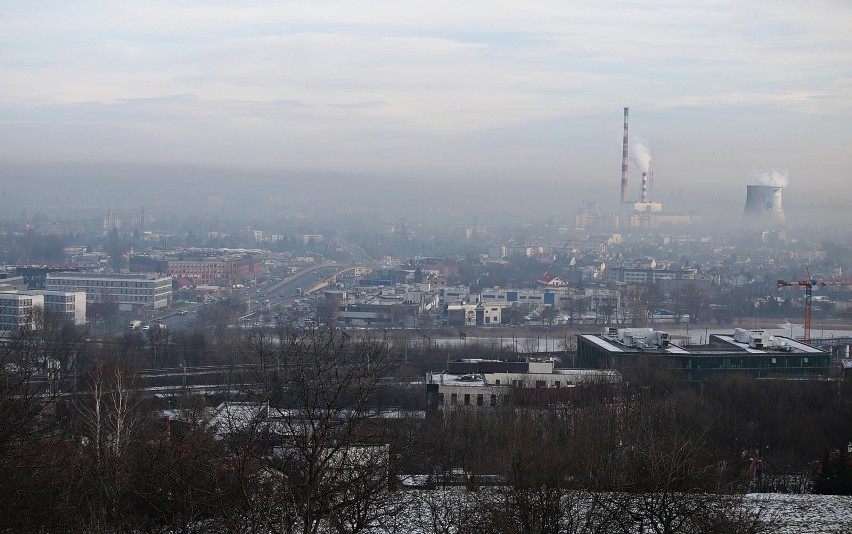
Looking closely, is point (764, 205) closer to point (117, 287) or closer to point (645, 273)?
point (645, 273)

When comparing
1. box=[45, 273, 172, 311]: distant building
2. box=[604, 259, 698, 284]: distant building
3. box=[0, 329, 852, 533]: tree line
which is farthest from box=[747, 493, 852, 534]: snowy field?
box=[604, 259, 698, 284]: distant building

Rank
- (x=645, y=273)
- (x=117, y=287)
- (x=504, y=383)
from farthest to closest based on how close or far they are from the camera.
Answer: (x=645, y=273) → (x=117, y=287) → (x=504, y=383)

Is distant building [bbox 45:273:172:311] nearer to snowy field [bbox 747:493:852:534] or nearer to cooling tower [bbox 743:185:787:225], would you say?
snowy field [bbox 747:493:852:534]

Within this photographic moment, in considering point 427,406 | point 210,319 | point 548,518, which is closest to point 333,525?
point 548,518

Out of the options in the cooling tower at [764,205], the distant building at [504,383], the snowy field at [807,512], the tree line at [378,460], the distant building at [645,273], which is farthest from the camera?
the cooling tower at [764,205]

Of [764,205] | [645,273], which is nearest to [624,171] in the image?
[764,205]

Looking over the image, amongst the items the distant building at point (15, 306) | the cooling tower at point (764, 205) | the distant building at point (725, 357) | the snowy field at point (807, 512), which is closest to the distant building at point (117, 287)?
the distant building at point (15, 306)

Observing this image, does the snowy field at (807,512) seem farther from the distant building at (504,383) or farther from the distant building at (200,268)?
the distant building at (200,268)
